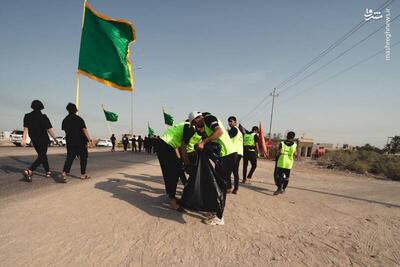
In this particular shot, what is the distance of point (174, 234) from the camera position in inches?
137

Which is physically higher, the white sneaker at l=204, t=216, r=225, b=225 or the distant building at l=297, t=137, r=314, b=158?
the white sneaker at l=204, t=216, r=225, b=225

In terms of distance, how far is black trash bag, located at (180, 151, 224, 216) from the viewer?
3940 mm

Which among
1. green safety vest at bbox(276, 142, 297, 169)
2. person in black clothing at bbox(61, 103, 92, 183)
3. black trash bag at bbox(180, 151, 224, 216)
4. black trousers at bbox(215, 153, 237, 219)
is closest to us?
black trash bag at bbox(180, 151, 224, 216)

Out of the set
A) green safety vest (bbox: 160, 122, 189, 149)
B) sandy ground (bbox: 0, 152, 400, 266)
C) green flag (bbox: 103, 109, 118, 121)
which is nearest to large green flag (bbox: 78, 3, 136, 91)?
sandy ground (bbox: 0, 152, 400, 266)

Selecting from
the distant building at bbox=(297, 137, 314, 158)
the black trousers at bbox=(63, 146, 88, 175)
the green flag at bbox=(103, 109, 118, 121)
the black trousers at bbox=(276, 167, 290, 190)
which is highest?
the green flag at bbox=(103, 109, 118, 121)

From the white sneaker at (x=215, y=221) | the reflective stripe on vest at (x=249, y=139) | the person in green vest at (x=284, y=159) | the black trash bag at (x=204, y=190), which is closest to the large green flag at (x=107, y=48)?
the reflective stripe on vest at (x=249, y=139)

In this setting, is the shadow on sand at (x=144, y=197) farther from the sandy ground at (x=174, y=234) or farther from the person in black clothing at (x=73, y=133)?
the person in black clothing at (x=73, y=133)

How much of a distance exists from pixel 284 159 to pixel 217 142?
2997 mm

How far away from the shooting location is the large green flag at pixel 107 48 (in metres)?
8.60

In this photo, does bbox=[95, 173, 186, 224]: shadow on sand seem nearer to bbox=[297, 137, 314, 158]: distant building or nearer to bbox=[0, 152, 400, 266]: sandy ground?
bbox=[0, 152, 400, 266]: sandy ground

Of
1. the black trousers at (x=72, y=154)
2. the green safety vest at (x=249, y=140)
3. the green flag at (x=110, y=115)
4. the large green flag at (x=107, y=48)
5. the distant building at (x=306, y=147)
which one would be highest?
the large green flag at (x=107, y=48)

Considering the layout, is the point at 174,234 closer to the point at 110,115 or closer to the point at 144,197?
the point at 144,197

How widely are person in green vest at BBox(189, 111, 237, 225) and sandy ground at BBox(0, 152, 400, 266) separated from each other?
249 millimetres

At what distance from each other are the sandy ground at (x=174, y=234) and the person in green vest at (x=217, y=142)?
249mm
